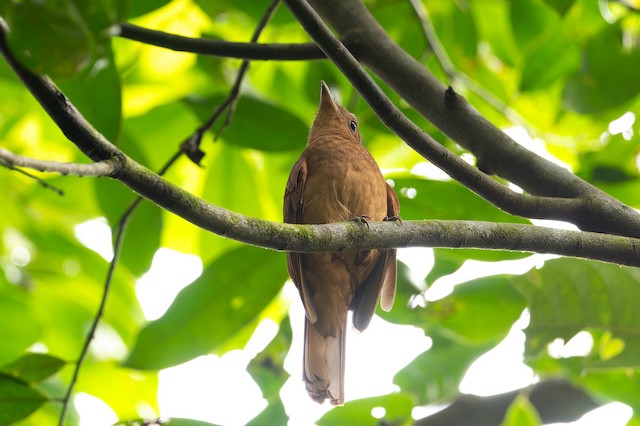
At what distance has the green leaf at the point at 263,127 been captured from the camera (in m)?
3.07

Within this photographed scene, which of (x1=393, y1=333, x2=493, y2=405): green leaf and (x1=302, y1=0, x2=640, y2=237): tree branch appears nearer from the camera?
(x1=302, y1=0, x2=640, y2=237): tree branch

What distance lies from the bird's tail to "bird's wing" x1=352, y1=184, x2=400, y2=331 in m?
0.15

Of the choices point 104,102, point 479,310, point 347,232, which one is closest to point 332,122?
point 479,310

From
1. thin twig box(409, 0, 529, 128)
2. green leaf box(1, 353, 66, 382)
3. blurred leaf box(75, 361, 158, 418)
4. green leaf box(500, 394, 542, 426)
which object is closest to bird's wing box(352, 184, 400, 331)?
thin twig box(409, 0, 529, 128)

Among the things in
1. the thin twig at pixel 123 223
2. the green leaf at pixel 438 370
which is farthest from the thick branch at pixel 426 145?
the green leaf at pixel 438 370

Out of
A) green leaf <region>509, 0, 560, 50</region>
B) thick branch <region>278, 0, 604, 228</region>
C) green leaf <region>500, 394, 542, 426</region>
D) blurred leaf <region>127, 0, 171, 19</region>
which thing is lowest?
green leaf <region>500, 394, 542, 426</region>

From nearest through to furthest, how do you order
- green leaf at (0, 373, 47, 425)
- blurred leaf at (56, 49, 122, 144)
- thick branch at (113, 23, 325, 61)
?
1. thick branch at (113, 23, 325, 61)
2. green leaf at (0, 373, 47, 425)
3. blurred leaf at (56, 49, 122, 144)

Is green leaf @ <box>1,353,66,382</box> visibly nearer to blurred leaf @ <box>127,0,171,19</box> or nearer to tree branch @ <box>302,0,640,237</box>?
blurred leaf @ <box>127,0,171,19</box>

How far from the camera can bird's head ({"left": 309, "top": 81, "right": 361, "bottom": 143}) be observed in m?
3.65

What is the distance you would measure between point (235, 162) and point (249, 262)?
0.62m

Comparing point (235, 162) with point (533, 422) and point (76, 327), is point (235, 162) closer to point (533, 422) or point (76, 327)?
point (76, 327)

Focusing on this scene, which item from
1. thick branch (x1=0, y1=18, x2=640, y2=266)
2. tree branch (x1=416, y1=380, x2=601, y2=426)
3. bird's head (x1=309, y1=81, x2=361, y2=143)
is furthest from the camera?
tree branch (x1=416, y1=380, x2=601, y2=426)

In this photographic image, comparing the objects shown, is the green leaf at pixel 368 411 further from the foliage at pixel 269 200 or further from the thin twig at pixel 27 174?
the thin twig at pixel 27 174

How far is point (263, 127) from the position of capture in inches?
122
